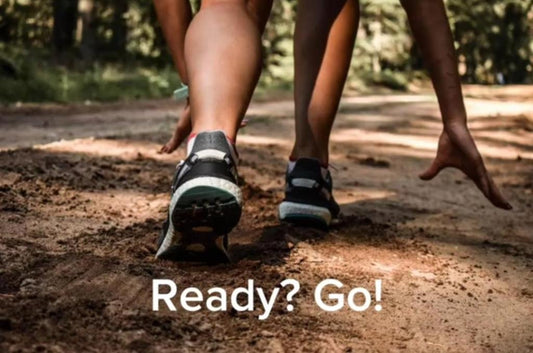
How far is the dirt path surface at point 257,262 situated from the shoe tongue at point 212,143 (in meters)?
0.28

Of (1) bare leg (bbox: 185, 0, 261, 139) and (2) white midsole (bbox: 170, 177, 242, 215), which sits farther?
(1) bare leg (bbox: 185, 0, 261, 139)

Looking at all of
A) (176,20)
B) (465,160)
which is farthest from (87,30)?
(465,160)

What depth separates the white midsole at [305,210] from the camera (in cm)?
225

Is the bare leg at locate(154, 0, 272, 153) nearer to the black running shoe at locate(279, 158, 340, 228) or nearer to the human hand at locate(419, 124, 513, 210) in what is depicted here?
the black running shoe at locate(279, 158, 340, 228)

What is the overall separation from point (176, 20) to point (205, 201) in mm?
814

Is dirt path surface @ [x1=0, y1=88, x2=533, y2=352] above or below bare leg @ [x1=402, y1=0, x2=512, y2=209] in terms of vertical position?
below

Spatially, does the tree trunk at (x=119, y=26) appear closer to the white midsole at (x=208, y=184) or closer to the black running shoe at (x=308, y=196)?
the black running shoe at (x=308, y=196)

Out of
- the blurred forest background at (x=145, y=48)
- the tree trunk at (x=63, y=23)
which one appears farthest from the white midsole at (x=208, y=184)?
the tree trunk at (x=63, y=23)

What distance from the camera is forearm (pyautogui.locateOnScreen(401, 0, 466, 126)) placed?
204 centimetres

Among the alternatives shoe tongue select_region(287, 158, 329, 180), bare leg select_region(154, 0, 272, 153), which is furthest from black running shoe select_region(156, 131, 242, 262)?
shoe tongue select_region(287, 158, 329, 180)

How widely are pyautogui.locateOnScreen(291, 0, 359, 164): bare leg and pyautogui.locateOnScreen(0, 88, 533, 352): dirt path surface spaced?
0.33 metres

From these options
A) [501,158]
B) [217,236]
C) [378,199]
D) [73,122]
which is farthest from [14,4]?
[217,236]

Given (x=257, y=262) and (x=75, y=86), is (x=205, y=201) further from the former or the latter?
(x=75, y=86)

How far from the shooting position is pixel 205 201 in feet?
5.02
